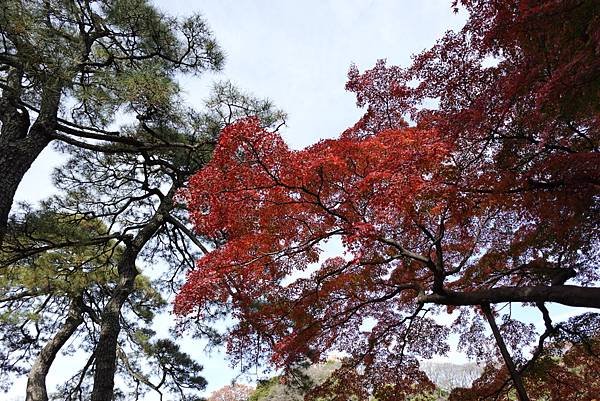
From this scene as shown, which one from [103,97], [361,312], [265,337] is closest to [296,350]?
[265,337]

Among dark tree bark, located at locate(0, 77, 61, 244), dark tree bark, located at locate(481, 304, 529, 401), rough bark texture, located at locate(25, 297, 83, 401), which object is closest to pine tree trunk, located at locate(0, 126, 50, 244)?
dark tree bark, located at locate(0, 77, 61, 244)

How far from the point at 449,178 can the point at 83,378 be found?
30.0 feet

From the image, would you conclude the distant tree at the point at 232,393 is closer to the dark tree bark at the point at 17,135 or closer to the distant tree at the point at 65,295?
the distant tree at the point at 65,295

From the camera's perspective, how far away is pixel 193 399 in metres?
8.32

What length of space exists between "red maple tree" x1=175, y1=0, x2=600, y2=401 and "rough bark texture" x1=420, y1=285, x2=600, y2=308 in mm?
12

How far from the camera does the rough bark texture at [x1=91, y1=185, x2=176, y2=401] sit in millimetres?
5836

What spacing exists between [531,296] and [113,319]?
18.5 feet

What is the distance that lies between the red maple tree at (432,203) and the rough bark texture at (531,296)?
12 millimetres

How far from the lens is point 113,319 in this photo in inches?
249

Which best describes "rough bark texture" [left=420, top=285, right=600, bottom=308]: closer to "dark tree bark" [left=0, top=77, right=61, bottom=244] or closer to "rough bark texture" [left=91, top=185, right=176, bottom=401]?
"rough bark texture" [left=91, top=185, right=176, bottom=401]

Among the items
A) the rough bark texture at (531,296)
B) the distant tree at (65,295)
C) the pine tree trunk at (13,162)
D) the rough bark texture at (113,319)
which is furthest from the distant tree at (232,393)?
the rough bark texture at (531,296)

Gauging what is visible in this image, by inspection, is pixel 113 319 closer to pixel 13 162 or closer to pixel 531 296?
pixel 13 162

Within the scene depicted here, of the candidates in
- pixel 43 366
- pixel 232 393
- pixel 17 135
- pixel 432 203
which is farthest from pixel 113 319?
pixel 232 393

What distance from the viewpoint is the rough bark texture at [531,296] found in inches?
145
